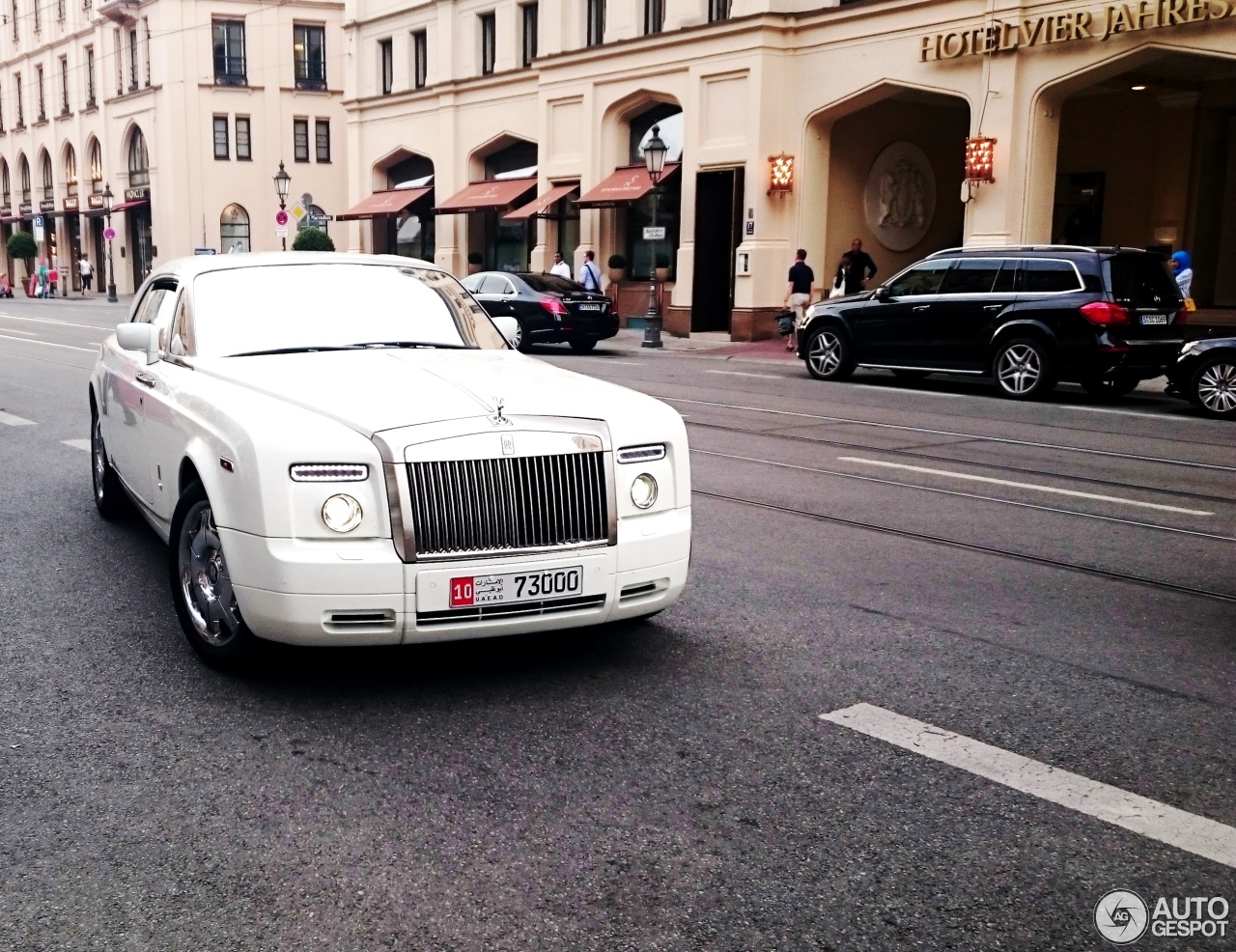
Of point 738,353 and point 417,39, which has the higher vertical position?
point 417,39

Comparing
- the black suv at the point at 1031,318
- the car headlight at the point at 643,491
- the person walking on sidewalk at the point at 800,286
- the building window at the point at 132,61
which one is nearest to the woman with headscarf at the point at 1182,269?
the black suv at the point at 1031,318

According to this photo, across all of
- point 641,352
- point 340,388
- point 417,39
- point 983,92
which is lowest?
point 641,352

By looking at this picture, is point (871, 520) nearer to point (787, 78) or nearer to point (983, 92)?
point (983, 92)

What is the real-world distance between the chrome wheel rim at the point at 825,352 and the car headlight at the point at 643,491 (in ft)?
47.7

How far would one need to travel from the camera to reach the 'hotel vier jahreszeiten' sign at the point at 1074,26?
2005 cm

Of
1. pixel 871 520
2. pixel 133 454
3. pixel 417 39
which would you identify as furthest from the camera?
pixel 417 39

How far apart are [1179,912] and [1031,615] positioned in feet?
9.39

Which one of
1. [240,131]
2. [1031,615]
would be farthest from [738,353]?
[240,131]

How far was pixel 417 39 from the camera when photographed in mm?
39031

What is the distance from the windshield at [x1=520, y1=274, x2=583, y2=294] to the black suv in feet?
23.2

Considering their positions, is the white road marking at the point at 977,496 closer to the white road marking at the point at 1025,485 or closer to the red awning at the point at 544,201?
the white road marking at the point at 1025,485

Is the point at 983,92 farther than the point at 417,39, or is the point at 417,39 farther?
the point at 417,39

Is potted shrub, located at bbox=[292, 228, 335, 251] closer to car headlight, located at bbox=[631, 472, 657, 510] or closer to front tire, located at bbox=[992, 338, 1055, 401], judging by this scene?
front tire, located at bbox=[992, 338, 1055, 401]

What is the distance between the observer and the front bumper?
14.7 feet
